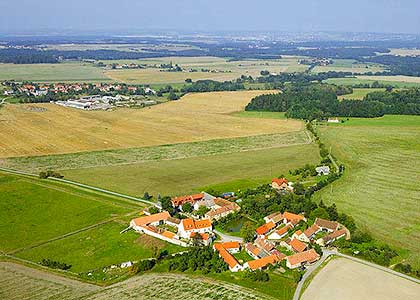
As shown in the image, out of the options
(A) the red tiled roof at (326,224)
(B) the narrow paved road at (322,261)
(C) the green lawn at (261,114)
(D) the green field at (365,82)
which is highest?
(D) the green field at (365,82)

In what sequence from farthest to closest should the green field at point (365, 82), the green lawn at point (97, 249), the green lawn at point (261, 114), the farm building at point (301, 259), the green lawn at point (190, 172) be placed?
the green field at point (365, 82) → the green lawn at point (261, 114) → the green lawn at point (190, 172) → the green lawn at point (97, 249) → the farm building at point (301, 259)

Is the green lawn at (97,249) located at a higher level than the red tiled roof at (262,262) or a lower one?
lower

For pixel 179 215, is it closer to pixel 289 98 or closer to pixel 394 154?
pixel 394 154

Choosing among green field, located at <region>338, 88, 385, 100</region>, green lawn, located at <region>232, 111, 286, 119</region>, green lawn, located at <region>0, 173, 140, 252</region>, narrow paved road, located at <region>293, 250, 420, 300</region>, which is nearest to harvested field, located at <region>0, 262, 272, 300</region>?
narrow paved road, located at <region>293, 250, 420, 300</region>

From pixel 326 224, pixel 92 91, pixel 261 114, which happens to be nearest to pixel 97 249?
pixel 326 224

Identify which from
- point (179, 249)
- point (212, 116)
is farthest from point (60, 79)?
point (179, 249)

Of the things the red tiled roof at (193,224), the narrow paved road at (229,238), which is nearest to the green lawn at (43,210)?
the red tiled roof at (193,224)

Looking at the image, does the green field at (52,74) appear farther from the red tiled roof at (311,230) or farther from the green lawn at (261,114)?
the red tiled roof at (311,230)

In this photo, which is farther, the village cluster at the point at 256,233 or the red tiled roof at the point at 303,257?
the village cluster at the point at 256,233

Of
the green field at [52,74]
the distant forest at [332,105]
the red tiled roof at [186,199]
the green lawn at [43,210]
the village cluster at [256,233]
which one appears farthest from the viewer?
the green field at [52,74]
